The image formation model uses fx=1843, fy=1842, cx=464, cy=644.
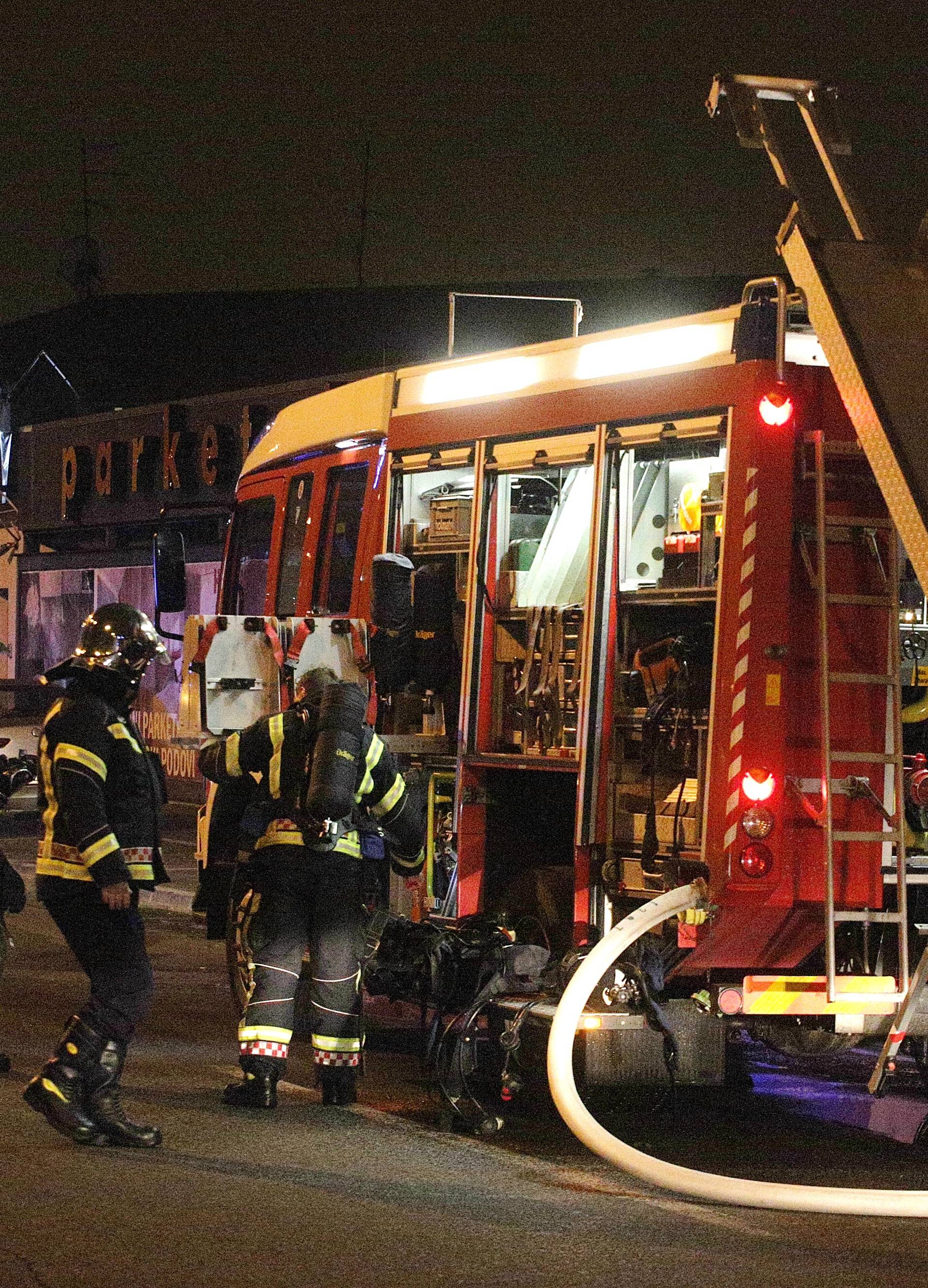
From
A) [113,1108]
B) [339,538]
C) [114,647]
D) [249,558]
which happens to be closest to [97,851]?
[114,647]

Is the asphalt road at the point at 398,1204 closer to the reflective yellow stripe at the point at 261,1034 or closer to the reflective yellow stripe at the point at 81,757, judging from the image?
the reflective yellow stripe at the point at 261,1034

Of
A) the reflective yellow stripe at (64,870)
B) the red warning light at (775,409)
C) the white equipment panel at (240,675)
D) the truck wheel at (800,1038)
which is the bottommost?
the truck wheel at (800,1038)

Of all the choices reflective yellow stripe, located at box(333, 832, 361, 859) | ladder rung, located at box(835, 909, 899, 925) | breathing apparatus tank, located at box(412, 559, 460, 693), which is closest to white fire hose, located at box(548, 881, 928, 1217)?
ladder rung, located at box(835, 909, 899, 925)

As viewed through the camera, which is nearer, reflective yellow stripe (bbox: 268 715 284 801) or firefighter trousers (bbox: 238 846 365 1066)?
firefighter trousers (bbox: 238 846 365 1066)

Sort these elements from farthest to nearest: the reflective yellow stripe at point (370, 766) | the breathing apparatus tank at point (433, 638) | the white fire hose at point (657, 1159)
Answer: the breathing apparatus tank at point (433, 638) < the reflective yellow stripe at point (370, 766) < the white fire hose at point (657, 1159)

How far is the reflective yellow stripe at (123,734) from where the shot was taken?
22.3 feet

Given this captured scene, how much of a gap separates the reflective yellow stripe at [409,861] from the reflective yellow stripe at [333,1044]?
773mm

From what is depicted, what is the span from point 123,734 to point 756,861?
2.39 meters

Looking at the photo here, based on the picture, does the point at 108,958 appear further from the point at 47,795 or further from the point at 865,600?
the point at 865,600

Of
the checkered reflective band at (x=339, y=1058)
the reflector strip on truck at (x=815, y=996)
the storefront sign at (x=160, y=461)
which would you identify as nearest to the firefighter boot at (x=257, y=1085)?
the checkered reflective band at (x=339, y=1058)

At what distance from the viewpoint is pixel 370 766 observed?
748 cm

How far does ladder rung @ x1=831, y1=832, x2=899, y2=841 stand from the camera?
672 cm

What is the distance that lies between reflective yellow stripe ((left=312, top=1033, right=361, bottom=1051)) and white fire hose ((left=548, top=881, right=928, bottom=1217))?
3.22ft

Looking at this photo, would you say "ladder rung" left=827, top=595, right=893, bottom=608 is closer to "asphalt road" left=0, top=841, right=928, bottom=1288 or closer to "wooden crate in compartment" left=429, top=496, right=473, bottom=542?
"asphalt road" left=0, top=841, right=928, bottom=1288
